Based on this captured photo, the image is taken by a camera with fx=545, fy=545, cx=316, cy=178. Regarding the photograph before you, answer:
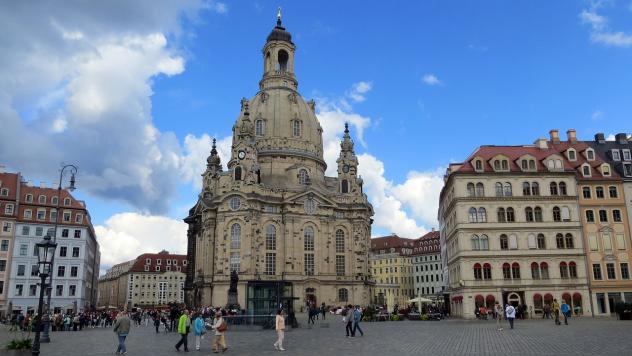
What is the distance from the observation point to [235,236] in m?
79.4

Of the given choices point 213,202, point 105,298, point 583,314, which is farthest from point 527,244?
point 105,298

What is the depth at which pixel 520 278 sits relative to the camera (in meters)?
55.5

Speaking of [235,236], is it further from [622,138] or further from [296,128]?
[622,138]

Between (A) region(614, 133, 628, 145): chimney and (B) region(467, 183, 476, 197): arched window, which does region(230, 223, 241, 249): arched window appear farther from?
(A) region(614, 133, 628, 145): chimney

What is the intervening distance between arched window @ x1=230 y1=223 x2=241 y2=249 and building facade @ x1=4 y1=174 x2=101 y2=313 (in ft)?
74.2

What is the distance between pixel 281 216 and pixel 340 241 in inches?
416

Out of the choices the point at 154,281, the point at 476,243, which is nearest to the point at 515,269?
the point at 476,243

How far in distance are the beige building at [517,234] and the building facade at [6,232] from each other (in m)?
58.6

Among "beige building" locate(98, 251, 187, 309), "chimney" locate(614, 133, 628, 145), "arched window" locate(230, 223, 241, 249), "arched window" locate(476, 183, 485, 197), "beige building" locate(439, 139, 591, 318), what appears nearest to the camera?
"beige building" locate(439, 139, 591, 318)

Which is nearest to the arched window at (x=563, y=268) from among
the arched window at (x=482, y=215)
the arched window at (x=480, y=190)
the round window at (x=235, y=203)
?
the arched window at (x=482, y=215)

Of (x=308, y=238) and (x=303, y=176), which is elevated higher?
(x=303, y=176)

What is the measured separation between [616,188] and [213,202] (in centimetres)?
5383

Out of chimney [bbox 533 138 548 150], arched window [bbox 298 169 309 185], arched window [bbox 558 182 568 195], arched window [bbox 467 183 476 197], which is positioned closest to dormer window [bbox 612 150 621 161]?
chimney [bbox 533 138 548 150]

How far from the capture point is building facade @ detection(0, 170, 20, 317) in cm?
7281
